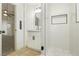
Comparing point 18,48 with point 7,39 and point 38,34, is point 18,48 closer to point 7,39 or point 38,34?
point 7,39

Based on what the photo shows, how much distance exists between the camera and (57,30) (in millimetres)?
1338

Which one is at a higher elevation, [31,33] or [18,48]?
[31,33]

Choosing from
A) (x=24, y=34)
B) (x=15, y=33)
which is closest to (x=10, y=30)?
(x=15, y=33)

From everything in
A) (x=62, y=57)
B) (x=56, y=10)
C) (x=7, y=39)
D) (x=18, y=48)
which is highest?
(x=56, y=10)

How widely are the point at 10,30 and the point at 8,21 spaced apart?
0.11 meters

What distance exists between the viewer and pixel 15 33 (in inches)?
52.0

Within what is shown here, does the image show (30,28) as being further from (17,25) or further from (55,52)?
(55,52)

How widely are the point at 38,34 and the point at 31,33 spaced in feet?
0.29

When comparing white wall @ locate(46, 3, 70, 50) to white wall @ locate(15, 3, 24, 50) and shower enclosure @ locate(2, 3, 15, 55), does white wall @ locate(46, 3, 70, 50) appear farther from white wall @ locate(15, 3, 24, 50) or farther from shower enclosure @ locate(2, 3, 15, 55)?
shower enclosure @ locate(2, 3, 15, 55)

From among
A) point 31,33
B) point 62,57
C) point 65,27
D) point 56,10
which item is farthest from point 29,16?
point 62,57

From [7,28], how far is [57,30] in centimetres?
62

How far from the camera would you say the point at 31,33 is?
1.33 m

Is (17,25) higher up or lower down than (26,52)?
higher up

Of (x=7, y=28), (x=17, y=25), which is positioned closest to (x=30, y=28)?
(x=17, y=25)
